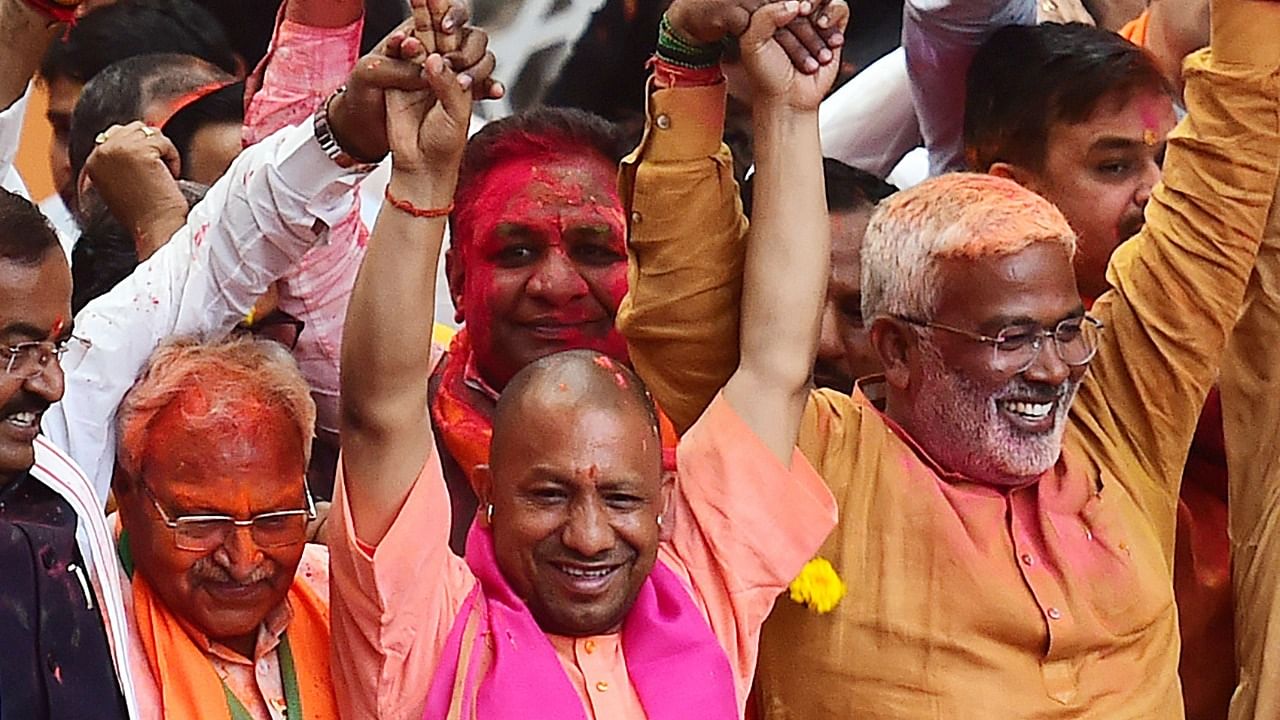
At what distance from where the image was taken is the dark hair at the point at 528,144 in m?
3.23

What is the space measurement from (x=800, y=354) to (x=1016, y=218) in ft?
1.16

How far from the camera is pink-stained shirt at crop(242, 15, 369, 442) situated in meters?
3.16

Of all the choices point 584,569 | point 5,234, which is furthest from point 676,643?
point 5,234

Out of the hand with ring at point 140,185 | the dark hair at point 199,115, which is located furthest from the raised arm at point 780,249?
the dark hair at point 199,115

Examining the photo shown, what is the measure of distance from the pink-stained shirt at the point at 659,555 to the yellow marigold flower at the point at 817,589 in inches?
2.9

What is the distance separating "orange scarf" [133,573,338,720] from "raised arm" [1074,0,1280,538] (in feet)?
3.61

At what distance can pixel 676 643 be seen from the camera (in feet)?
8.54

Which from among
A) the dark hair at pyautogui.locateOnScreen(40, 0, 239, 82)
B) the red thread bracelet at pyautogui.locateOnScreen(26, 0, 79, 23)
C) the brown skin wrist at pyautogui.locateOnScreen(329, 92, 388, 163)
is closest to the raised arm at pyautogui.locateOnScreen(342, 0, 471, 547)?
the brown skin wrist at pyautogui.locateOnScreen(329, 92, 388, 163)

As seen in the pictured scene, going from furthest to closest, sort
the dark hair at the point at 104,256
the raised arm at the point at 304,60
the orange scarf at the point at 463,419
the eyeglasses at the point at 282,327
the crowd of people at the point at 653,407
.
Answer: the dark hair at the point at 104,256
the eyeglasses at the point at 282,327
the raised arm at the point at 304,60
the orange scarf at the point at 463,419
the crowd of people at the point at 653,407

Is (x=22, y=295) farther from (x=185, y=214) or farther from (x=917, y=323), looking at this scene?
(x=917, y=323)

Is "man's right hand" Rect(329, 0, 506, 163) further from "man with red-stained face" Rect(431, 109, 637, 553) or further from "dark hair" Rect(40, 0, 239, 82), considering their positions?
"dark hair" Rect(40, 0, 239, 82)

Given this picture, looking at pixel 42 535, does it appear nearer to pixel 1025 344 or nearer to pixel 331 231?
pixel 331 231

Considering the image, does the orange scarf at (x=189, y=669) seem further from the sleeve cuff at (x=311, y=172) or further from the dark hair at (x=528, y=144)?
the dark hair at (x=528, y=144)

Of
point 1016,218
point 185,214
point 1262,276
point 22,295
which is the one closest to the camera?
point 22,295
